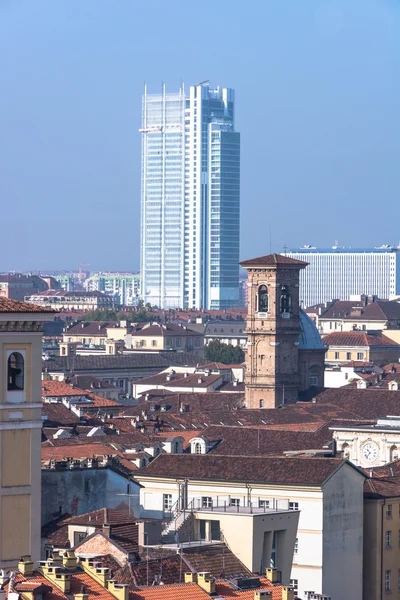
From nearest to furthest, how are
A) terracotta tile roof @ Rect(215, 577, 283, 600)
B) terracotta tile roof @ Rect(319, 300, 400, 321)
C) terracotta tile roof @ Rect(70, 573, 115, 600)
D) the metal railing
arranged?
terracotta tile roof @ Rect(70, 573, 115, 600) → terracotta tile roof @ Rect(215, 577, 283, 600) → the metal railing → terracotta tile roof @ Rect(319, 300, 400, 321)

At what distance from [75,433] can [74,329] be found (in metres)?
112

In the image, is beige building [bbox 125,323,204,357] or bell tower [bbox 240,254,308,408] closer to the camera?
bell tower [bbox 240,254,308,408]

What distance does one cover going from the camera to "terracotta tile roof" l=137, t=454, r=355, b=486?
44.8 metres

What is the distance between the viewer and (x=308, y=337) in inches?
3627

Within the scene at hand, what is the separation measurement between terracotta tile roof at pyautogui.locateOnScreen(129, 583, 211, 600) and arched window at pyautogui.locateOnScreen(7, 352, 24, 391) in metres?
3.78

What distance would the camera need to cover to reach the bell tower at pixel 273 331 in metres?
90.1

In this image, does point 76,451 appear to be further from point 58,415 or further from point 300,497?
point 58,415

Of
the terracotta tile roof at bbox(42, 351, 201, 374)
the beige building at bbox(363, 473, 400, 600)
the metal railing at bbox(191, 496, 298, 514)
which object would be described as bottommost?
the beige building at bbox(363, 473, 400, 600)

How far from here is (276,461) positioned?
46969mm

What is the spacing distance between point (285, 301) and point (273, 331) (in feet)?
4.55

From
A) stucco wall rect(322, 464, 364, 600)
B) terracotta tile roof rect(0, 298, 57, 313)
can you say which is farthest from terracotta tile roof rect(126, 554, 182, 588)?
stucco wall rect(322, 464, 364, 600)

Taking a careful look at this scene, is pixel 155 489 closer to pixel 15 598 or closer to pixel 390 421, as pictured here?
pixel 15 598

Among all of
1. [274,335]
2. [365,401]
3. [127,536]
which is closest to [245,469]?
[127,536]

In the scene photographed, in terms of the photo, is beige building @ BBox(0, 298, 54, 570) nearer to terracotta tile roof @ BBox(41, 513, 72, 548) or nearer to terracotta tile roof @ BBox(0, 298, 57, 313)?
terracotta tile roof @ BBox(0, 298, 57, 313)
